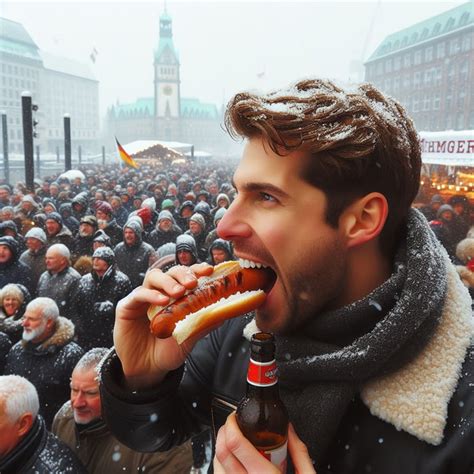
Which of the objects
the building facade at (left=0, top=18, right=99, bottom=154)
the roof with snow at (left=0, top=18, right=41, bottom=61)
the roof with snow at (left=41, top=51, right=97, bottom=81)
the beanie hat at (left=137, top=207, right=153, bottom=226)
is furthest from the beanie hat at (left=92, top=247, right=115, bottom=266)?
the roof with snow at (left=41, top=51, right=97, bottom=81)

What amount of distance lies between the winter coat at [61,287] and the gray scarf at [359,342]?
194 inches

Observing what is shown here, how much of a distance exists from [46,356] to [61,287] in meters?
1.93

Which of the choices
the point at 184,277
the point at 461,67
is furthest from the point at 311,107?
the point at 461,67

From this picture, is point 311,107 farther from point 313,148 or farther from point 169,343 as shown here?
point 169,343

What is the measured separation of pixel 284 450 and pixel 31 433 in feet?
7.16

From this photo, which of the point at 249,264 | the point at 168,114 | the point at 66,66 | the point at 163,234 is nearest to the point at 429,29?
the point at 163,234

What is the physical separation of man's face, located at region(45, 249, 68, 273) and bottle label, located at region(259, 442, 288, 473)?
211 inches

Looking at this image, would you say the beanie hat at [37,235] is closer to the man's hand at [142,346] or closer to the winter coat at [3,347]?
the winter coat at [3,347]

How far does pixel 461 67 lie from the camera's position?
42.2 metres

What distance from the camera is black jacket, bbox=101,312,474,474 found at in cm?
124

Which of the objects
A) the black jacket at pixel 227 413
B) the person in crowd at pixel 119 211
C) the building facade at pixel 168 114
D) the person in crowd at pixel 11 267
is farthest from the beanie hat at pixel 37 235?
the building facade at pixel 168 114

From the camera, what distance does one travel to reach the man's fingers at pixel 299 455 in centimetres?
120

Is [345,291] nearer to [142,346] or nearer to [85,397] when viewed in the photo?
[142,346]

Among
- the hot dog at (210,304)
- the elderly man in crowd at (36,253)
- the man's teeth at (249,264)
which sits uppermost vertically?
the man's teeth at (249,264)
